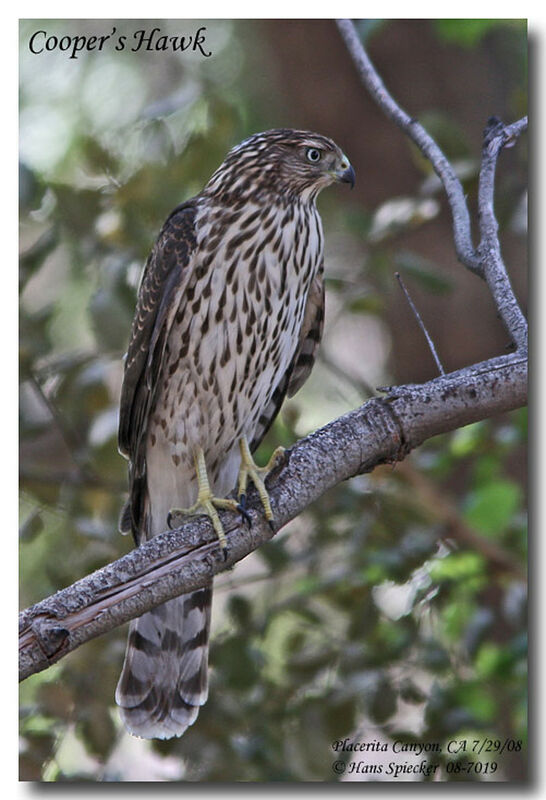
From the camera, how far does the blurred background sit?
2588 mm

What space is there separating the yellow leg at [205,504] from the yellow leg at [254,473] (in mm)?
49

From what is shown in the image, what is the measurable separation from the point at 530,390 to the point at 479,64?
1.24 m

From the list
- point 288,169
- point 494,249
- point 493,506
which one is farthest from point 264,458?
point 494,249

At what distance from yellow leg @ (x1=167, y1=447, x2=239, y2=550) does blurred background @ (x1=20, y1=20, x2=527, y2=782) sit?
26 centimetres

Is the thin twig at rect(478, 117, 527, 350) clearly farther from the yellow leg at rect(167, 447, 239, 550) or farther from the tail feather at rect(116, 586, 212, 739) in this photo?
the tail feather at rect(116, 586, 212, 739)

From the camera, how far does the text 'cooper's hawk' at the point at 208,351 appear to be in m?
2.55

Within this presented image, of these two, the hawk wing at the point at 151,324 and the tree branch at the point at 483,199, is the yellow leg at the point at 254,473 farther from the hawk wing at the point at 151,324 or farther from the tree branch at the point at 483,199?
the tree branch at the point at 483,199

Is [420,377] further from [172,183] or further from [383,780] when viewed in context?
[383,780]

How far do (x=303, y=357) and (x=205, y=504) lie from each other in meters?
0.55

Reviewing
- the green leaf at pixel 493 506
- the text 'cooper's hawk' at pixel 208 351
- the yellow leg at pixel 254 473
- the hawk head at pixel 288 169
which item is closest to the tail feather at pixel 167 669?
the text 'cooper's hawk' at pixel 208 351

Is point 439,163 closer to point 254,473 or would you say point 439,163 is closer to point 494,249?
point 494,249

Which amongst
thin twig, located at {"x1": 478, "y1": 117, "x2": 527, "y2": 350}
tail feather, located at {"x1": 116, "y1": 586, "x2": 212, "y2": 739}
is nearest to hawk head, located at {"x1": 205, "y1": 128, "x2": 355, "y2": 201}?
thin twig, located at {"x1": 478, "y1": 117, "x2": 527, "y2": 350}

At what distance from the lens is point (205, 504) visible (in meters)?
2.46
